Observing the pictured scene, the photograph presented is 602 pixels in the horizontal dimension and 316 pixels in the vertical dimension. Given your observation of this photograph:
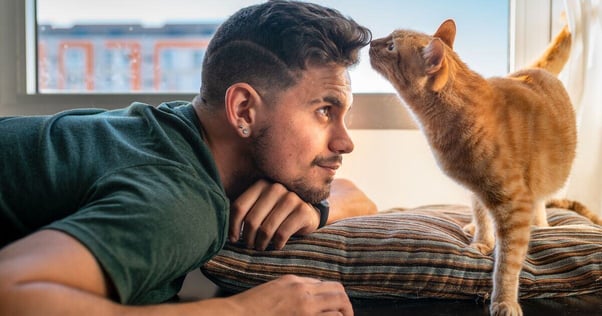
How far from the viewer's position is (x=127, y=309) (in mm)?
745

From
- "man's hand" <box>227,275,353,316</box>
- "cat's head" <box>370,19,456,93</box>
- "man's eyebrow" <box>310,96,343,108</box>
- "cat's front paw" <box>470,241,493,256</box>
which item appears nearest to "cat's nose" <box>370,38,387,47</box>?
"cat's head" <box>370,19,456,93</box>

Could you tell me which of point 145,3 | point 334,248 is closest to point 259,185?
point 334,248

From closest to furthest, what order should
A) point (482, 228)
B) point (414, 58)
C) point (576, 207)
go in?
point (414, 58) → point (482, 228) → point (576, 207)

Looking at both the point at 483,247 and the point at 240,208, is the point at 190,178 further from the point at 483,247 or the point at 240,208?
the point at 483,247

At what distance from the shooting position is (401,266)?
3.85ft

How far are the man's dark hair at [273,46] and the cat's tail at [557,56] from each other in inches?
30.4

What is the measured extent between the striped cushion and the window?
1003 millimetres

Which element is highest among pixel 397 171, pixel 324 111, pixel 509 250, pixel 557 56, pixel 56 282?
pixel 557 56

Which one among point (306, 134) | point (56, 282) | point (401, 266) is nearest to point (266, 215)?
point (306, 134)

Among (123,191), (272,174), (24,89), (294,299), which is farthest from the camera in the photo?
(24,89)

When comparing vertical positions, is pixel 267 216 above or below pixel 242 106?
below

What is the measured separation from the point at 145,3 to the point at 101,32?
0.66ft

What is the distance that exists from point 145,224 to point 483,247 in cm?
84

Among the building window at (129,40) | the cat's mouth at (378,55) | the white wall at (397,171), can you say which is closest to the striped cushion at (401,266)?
the cat's mouth at (378,55)
